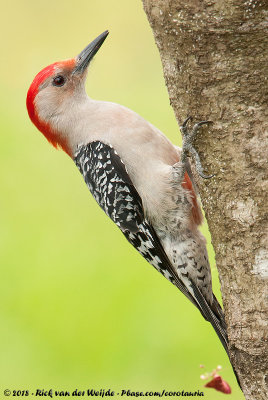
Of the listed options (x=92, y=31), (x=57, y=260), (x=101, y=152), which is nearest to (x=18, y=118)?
(x=92, y=31)

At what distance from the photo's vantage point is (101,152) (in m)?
5.43

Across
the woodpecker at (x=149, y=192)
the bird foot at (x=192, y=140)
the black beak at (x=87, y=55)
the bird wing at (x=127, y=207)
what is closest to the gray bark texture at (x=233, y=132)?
the bird foot at (x=192, y=140)

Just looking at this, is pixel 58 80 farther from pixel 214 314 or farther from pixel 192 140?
pixel 214 314

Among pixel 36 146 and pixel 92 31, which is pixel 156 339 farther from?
pixel 92 31

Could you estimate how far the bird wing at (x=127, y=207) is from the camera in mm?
5359

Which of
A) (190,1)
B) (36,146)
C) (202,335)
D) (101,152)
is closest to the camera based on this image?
(190,1)

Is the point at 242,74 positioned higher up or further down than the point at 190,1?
further down

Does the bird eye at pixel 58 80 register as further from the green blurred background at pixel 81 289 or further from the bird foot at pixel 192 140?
the bird foot at pixel 192 140

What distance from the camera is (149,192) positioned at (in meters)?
5.25

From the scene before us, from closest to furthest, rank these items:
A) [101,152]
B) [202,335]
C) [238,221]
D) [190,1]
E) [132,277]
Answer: [190,1]
[238,221]
[101,152]
[202,335]
[132,277]

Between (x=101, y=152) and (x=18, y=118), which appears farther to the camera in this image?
(x=18, y=118)

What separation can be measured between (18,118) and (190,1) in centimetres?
818

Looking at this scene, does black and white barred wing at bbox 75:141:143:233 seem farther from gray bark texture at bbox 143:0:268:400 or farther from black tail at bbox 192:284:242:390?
gray bark texture at bbox 143:0:268:400

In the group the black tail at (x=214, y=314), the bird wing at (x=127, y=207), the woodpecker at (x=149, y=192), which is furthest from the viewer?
the bird wing at (x=127, y=207)
